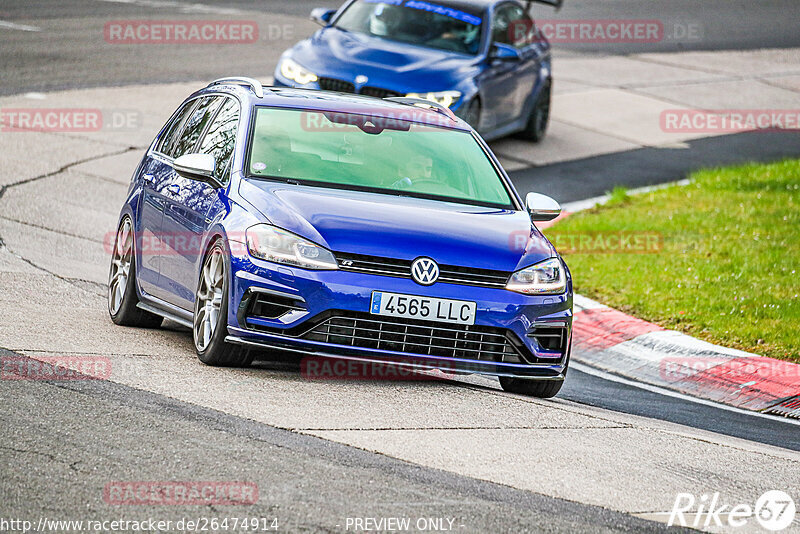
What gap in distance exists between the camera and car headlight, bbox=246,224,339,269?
23.3 feet

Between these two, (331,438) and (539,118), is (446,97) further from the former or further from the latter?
(331,438)

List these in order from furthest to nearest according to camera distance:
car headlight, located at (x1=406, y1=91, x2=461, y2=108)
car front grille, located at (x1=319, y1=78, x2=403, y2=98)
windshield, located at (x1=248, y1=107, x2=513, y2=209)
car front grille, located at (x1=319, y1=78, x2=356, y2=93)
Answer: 1. car headlight, located at (x1=406, y1=91, x2=461, y2=108)
2. car front grille, located at (x1=319, y1=78, x2=356, y2=93)
3. car front grille, located at (x1=319, y1=78, x2=403, y2=98)
4. windshield, located at (x1=248, y1=107, x2=513, y2=209)

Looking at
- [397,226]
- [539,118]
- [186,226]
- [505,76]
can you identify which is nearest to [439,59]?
[505,76]

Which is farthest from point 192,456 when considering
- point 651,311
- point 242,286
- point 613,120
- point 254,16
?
point 254,16

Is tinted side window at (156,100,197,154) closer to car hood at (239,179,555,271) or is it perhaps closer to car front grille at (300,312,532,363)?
car hood at (239,179,555,271)

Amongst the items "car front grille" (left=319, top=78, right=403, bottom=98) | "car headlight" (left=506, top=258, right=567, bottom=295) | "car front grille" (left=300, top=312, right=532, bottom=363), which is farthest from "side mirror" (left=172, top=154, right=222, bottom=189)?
"car front grille" (left=319, top=78, right=403, bottom=98)

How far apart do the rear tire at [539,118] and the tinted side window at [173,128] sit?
9.25m

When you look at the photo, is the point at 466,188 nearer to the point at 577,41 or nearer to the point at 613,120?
the point at 613,120

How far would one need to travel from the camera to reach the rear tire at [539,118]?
1814 centimetres

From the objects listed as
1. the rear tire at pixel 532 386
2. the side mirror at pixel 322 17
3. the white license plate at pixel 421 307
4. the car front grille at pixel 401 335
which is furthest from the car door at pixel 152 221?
the side mirror at pixel 322 17

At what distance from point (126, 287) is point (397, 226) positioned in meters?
2.35

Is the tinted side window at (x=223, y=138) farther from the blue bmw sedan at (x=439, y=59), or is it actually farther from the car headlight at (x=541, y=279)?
the blue bmw sedan at (x=439, y=59)

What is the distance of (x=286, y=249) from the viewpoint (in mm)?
7156

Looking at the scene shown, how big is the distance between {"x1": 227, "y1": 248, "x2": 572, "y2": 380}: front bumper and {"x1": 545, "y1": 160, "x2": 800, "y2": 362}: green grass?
326cm
